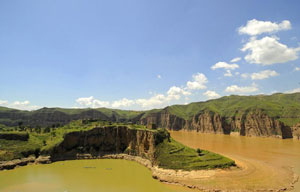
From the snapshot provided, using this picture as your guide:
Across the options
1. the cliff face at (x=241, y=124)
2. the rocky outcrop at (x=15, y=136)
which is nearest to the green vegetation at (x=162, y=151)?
the rocky outcrop at (x=15, y=136)

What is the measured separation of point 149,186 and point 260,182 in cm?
2372

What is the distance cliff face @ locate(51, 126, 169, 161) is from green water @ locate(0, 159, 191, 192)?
16.2ft

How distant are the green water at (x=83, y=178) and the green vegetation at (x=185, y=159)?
18.0ft

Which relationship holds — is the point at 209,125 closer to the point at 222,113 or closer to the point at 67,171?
the point at 222,113

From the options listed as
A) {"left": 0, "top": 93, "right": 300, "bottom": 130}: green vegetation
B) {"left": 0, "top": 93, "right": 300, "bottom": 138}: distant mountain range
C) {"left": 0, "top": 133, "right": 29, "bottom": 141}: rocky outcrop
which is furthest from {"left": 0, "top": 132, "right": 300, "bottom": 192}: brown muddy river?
{"left": 0, "top": 93, "right": 300, "bottom": 130}: green vegetation

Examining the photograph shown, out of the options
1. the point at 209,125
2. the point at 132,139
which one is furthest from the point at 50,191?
the point at 209,125

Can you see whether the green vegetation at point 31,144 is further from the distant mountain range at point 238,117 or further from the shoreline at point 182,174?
the distant mountain range at point 238,117

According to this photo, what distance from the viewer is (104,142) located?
248 feet

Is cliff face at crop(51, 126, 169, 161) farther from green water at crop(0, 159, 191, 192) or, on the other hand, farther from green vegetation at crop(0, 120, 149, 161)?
green water at crop(0, 159, 191, 192)

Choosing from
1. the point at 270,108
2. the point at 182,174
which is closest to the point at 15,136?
the point at 182,174

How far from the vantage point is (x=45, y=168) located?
201ft

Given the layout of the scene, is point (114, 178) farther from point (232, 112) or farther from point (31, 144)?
point (232, 112)

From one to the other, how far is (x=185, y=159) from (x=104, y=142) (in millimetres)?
32650

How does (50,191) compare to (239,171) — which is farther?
(239,171)
